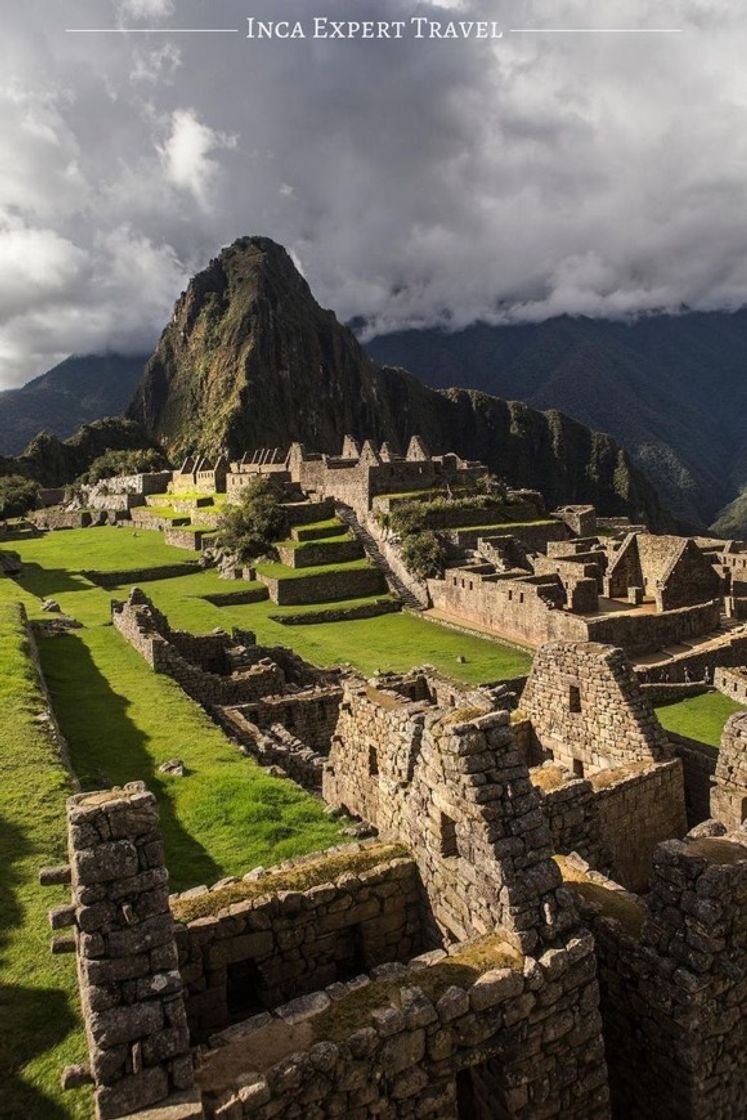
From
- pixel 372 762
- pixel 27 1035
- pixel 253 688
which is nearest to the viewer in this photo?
pixel 27 1035

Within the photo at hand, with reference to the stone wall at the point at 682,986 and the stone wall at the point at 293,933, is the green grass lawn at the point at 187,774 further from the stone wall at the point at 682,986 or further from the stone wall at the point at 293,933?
the stone wall at the point at 682,986

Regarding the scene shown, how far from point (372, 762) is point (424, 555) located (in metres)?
31.0

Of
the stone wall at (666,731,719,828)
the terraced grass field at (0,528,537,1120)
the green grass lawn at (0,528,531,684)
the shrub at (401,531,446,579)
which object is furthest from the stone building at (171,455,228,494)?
the stone wall at (666,731,719,828)

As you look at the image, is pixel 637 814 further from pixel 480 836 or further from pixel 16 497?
pixel 16 497

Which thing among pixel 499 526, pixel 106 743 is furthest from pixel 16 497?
pixel 106 743

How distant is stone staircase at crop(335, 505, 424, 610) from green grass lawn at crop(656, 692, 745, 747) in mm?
20936

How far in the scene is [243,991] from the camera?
5.59m

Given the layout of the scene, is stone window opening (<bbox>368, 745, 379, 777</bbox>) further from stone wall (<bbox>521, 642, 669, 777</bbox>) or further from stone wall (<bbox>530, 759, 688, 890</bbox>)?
stone wall (<bbox>521, 642, 669, 777</bbox>)

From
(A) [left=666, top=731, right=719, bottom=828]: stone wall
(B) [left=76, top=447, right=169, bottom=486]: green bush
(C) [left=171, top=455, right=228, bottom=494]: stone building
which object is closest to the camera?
(A) [left=666, top=731, right=719, bottom=828]: stone wall

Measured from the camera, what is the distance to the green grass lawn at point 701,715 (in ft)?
48.5

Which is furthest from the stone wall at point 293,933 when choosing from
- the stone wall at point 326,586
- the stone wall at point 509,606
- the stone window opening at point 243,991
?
the stone wall at point 326,586

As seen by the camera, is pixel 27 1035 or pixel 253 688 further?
pixel 253 688

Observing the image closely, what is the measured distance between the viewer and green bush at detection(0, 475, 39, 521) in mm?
78062

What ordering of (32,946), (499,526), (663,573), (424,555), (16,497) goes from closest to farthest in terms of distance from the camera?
(32,946)
(663,573)
(424,555)
(499,526)
(16,497)
